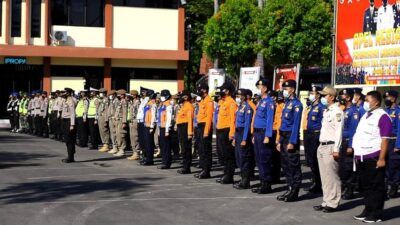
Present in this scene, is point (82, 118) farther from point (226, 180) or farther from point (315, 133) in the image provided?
point (315, 133)

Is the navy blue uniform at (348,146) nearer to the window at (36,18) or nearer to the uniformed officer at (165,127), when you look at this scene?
the uniformed officer at (165,127)

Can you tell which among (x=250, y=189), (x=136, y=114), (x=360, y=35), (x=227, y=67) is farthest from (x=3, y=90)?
(x=250, y=189)

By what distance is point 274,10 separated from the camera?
27.1 meters

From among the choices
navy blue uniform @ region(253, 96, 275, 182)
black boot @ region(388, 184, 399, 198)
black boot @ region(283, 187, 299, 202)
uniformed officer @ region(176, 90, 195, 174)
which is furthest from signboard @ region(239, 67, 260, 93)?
black boot @ region(283, 187, 299, 202)

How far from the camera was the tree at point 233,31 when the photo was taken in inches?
1200

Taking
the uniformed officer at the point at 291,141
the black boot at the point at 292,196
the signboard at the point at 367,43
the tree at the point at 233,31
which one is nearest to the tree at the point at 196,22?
the tree at the point at 233,31

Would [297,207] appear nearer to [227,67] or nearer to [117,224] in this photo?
[117,224]

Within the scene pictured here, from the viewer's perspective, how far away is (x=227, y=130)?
44.8 feet

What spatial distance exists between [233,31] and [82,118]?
11217 mm

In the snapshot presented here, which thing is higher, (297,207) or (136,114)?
(136,114)

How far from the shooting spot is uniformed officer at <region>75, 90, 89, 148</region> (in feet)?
72.0

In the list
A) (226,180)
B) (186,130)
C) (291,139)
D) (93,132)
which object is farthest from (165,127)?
(93,132)

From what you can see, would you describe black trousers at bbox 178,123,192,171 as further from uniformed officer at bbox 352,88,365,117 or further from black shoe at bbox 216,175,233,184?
uniformed officer at bbox 352,88,365,117

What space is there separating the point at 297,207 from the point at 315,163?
1840mm
